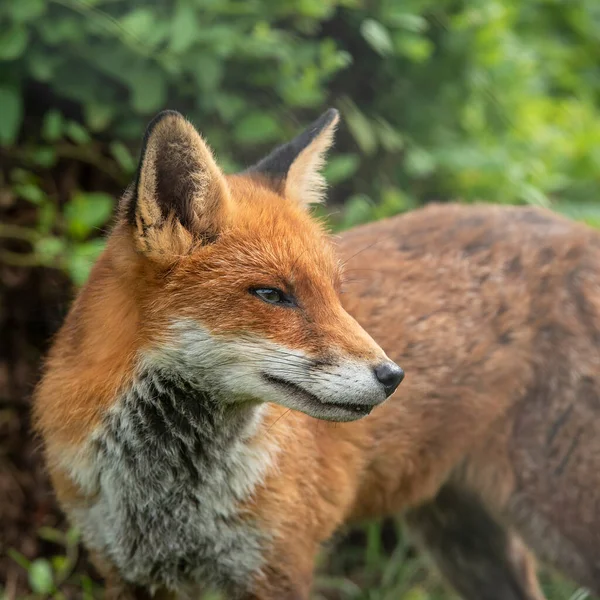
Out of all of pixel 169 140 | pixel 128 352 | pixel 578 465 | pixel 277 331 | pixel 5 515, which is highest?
pixel 169 140

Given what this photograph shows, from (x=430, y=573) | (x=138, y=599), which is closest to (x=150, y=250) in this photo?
(x=138, y=599)

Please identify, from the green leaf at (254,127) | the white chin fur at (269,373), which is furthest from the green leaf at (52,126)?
the white chin fur at (269,373)

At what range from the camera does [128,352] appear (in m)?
3.15

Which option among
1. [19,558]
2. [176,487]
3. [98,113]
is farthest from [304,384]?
[98,113]

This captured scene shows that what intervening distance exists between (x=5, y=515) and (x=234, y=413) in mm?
2203

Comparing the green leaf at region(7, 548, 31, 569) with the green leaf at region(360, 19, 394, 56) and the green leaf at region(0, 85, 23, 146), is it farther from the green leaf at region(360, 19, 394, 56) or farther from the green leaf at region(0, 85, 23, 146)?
the green leaf at region(360, 19, 394, 56)

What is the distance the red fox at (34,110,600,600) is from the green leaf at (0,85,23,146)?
151 centimetres

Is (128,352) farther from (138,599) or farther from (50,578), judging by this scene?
(50,578)

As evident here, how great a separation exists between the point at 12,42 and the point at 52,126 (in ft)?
1.51

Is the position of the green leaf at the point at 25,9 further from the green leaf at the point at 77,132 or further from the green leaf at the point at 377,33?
the green leaf at the point at 377,33

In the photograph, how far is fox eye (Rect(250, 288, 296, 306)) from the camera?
3027mm

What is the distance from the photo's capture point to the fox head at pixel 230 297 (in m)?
2.93

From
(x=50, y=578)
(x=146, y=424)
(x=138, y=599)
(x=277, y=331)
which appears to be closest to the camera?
(x=277, y=331)

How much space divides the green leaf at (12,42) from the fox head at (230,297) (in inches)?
72.0
